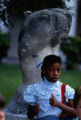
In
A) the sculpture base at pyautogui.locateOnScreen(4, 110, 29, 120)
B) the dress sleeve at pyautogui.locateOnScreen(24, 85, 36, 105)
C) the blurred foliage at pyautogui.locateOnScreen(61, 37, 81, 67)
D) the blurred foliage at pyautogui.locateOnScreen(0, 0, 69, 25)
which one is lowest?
the blurred foliage at pyautogui.locateOnScreen(61, 37, 81, 67)

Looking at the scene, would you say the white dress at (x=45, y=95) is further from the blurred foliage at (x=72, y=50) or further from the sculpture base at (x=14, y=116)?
the blurred foliage at (x=72, y=50)

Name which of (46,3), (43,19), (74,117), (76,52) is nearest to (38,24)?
(43,19)

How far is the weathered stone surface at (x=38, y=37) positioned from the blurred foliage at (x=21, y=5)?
0.91 m

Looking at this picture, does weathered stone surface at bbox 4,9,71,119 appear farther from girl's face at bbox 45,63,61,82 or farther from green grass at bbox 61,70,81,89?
girl's face at bbox 45,63,61,82

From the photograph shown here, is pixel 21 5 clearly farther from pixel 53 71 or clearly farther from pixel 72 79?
pixel 72 79

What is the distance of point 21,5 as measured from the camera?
18.7 feet

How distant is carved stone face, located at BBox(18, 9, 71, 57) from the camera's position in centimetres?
454

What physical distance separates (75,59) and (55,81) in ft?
40.6

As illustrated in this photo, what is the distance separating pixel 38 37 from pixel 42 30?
13cm

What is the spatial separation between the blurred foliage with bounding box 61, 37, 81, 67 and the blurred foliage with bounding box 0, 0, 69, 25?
9.68 metres

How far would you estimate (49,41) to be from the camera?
15.3ft

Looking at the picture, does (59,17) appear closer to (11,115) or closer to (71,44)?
(11,115)

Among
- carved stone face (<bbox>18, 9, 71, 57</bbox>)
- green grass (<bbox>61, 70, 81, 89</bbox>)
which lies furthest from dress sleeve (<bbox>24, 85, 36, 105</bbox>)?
carved stone face (<bbox>18, 9, 71, 57</bbox>)

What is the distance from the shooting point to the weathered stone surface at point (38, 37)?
454 centimetres
